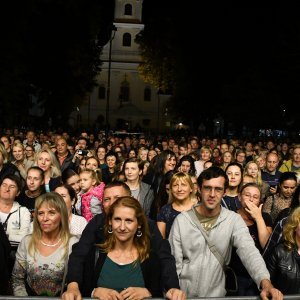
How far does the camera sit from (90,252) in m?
4.36

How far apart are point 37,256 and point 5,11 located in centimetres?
2790

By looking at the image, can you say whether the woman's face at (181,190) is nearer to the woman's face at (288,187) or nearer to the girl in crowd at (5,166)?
the woman's face at (288,187)

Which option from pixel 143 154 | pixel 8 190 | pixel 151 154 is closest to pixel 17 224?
pixel 8 190

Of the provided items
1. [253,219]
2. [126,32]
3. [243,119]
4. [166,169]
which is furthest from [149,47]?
[253,219]

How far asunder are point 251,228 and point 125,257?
2.25 metres

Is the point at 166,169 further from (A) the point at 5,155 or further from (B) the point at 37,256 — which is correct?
(B) the point at 37,256

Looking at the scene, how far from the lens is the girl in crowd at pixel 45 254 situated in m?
4.96

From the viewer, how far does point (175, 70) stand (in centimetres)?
5831

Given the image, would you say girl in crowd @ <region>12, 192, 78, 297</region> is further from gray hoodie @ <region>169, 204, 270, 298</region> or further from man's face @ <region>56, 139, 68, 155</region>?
man's face @ <region>56, 139, 68, 155</region>

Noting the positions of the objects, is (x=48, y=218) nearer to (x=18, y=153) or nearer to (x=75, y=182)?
(x=75, y=182)

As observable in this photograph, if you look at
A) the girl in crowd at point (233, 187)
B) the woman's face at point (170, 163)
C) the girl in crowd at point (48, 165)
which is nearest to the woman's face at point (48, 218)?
the girl in crowd at point (233, 187)

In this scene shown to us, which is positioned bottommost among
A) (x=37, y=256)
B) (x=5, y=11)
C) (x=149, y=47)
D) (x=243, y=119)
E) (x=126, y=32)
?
(x=37, y=256)

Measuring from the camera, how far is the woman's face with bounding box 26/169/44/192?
7.89m

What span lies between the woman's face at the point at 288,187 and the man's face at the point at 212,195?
2.83 metres
